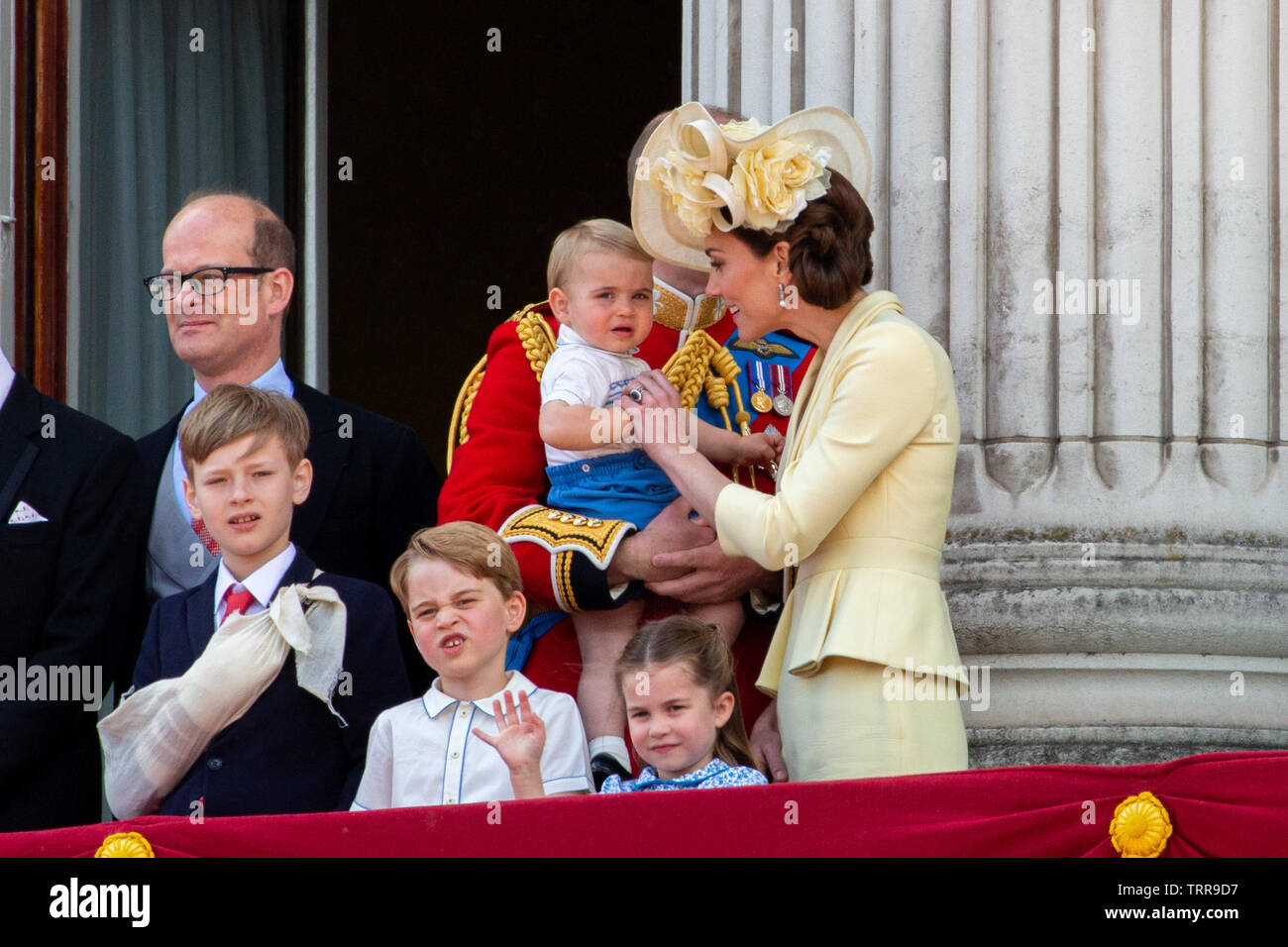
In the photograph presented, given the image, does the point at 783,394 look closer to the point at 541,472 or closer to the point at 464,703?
the point at 541,472

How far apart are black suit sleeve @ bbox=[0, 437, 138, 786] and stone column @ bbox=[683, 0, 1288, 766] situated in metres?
1.84

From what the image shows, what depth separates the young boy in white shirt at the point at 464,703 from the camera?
3.95 meters

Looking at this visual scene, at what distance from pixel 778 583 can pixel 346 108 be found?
4.24m

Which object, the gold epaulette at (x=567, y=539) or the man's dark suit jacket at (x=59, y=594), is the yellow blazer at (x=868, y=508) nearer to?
the gold epaulette at (x=567, y=539)

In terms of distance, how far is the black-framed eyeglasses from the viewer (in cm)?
473

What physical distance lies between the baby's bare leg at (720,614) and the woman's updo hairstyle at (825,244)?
69 cm

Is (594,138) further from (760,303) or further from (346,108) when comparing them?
(760,303)

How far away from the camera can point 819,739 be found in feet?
12.6

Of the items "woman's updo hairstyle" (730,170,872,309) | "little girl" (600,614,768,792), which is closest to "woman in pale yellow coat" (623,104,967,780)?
"woman's updo hairstyle" (730,170,872,309)

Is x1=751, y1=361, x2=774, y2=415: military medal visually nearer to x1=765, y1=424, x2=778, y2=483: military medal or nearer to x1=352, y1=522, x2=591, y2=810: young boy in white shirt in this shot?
x1=765, y1=424, x2=778, y2=483: military medal

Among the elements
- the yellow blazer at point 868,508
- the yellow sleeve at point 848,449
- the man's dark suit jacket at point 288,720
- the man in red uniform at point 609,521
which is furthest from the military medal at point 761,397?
the man's dark suit jacket at point 288,720

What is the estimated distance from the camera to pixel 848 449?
149 inches

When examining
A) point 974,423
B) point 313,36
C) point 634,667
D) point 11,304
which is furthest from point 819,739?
point 313,36

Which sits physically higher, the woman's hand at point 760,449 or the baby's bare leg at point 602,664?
the woman's hand at point 760,449
